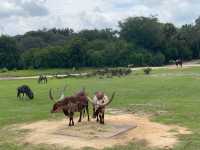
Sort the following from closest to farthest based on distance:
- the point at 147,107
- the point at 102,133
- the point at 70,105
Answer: the point at 102,133 < the point at 70,105 < the point at 147,107

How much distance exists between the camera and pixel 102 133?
17.0 meters

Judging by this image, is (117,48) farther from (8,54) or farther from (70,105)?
(70,105)

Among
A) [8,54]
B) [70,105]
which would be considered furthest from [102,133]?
[8,54]

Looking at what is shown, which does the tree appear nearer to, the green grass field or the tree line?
the tree line

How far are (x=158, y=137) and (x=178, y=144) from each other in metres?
1.17

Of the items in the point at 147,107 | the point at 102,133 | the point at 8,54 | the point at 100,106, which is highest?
the point at 8,54

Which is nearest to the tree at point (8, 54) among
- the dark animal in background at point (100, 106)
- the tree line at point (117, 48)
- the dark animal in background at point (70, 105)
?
the tree line at point (117, 48)

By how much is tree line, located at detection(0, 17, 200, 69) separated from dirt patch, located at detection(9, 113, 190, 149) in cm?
5744

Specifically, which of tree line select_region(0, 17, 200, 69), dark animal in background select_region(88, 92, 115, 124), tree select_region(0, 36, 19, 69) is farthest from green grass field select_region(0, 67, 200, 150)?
tree select_region(0, 36, 19, 69)

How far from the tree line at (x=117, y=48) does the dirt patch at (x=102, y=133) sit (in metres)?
57.4

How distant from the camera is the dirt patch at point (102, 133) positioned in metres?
15.8

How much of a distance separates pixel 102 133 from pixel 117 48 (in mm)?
65414

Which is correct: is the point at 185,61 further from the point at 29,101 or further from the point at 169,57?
the point at 29,101

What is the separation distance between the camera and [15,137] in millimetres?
17219
